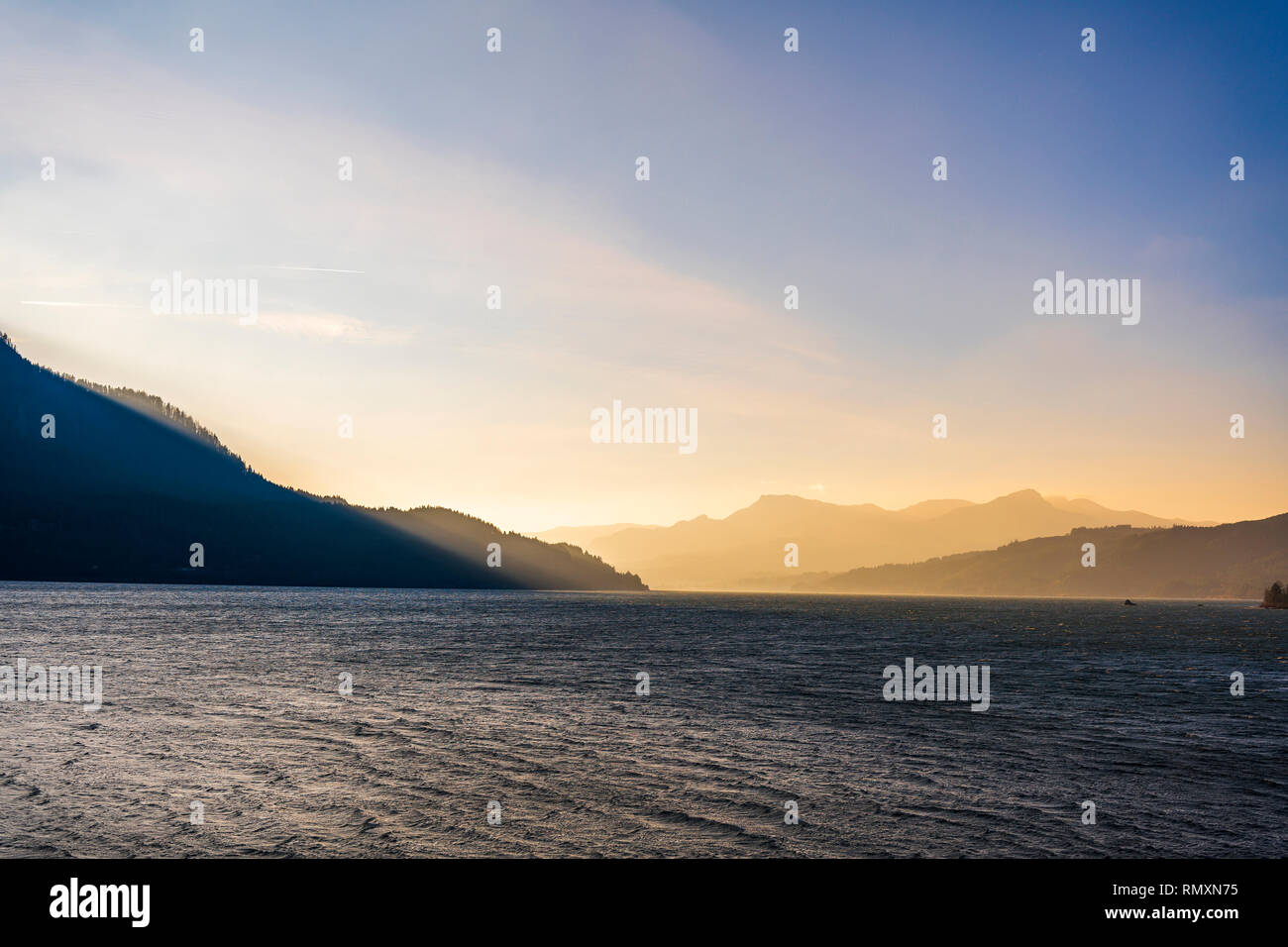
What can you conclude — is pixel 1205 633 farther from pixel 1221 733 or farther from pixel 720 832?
pixel 720 832

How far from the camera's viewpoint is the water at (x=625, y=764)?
22.2m

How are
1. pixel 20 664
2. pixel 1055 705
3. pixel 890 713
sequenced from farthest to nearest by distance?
pixel 20 664 < pixel 1055 705 < pixel 890 713

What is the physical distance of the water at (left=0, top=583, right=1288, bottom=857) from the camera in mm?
22172

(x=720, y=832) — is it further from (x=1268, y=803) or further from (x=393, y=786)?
(x=1268, y=803)

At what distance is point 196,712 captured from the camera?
144 ft

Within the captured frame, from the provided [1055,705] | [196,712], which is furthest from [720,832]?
[1055,705]

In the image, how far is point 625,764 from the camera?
31.8 m

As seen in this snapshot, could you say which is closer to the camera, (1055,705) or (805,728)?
(805,728)
